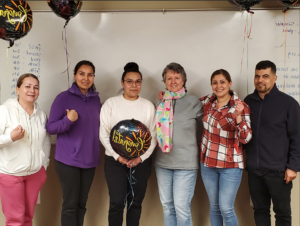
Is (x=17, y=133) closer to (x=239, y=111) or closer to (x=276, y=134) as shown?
(x=239, y=111)

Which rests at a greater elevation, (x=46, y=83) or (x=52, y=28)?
(x=52, y=28)

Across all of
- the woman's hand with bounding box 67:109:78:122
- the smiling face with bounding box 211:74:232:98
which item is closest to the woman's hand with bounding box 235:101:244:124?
the smiling face with bounding box 211:74:232:98

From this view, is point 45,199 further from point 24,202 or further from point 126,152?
point 126,152

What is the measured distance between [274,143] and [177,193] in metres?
0.79

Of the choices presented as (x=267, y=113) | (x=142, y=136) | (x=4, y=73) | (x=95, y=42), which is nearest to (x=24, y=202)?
(x=142, y=136)

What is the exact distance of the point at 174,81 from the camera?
184cm

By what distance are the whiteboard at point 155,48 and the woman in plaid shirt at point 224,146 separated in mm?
482

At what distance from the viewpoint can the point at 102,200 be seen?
7.65ft

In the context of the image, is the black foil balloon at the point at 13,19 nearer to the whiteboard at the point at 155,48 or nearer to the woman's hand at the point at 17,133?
the whiteboard at the point at 155,48

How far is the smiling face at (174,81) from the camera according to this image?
184 cm

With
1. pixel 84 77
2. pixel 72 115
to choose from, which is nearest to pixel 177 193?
pixel 72 115

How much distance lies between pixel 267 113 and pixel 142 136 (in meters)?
0.93

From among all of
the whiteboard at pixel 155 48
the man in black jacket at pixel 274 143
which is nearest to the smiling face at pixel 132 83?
the whiteboard at pixel 155 48

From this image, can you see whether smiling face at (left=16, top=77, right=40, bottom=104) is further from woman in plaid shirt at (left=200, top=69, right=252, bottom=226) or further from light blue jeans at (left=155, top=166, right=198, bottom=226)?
woman in plaid shirt at (left=200, top=69, right=252, bottom=226)
